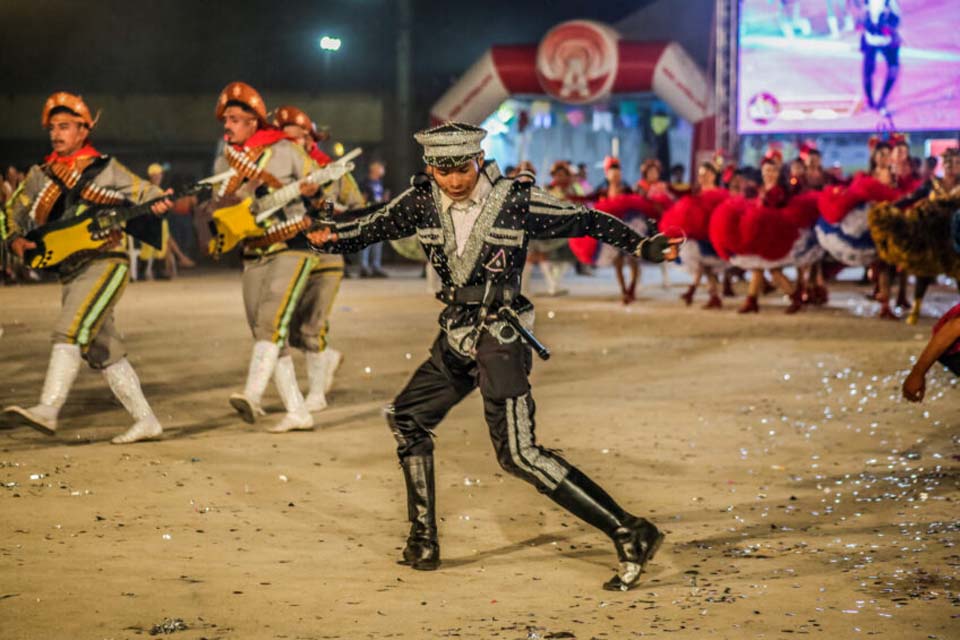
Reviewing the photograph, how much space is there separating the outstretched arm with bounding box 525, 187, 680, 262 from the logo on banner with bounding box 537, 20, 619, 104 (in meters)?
19.8

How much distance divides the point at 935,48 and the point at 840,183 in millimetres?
7078

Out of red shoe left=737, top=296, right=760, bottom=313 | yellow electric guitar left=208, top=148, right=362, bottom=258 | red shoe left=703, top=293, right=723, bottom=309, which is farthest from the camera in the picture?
red shoe left=703, top=293, right=723, bottom=309

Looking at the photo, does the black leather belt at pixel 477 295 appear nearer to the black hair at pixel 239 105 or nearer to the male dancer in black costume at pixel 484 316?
the male dancer in black costume at pixel 484 316

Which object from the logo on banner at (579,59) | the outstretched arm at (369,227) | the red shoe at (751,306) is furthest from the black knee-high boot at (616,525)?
the logo on banner at (579,59)

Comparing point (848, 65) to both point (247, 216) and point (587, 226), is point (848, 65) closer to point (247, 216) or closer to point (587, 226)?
point (247, 216)

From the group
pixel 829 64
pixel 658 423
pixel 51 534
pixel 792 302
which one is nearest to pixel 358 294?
pixel 792 302

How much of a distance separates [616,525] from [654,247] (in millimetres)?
1093

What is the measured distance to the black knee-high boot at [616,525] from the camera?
532cm

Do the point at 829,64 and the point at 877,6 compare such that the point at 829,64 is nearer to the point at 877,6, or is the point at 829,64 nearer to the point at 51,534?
the point at 877,6

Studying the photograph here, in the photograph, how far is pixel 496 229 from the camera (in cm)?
548

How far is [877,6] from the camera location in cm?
2297

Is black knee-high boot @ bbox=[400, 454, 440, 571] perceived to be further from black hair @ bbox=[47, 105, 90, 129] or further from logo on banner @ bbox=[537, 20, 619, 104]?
logo on banner @ bbox=[537, 20, 619, 104]

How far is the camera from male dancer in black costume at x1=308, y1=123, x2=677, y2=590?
17.7 ft

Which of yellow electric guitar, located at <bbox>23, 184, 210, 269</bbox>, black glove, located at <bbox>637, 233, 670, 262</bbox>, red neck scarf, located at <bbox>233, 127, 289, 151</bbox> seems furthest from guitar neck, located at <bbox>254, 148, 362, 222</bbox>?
black glove, located at <bbox>637, 233, 670, 262</bbox>
